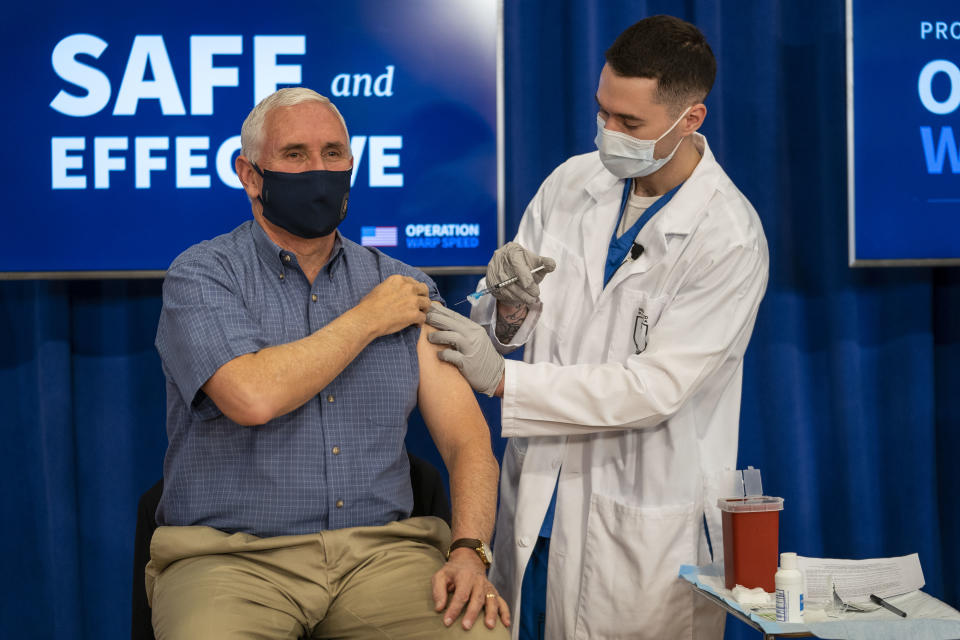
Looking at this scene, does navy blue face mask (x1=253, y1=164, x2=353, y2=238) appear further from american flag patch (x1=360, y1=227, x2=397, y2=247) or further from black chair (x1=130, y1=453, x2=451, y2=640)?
american flag patch (x1=360, y1=227, x2=397, y2=247)

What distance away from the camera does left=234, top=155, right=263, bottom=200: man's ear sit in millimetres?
1848

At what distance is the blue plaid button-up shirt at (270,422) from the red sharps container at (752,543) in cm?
63

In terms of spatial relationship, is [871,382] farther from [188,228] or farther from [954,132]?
[188,228]

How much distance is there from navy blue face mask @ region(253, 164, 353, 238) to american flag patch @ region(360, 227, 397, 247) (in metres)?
0.80

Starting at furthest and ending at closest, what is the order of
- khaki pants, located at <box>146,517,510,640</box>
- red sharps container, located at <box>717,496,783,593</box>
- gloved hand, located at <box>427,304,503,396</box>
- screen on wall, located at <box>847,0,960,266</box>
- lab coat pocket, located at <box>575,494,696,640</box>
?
screen on wall, located at <box>847,0,960,266</box>
lab coat pocket, located at <box>575,494,696,640</box>
gloved hand, located at <box>427,304,503,396</box>
red sharps container, located at <box>717,496,783,593</box>
khaki pants, located at <box>146,517,510,640</box>

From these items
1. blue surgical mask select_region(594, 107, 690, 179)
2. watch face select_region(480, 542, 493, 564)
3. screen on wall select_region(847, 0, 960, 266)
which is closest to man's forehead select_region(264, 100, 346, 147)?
blue surgical mask select_region(594, 107, 690, 179)

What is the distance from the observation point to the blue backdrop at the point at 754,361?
2.74 meters

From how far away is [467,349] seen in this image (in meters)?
1.93

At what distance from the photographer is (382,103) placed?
2635 mm

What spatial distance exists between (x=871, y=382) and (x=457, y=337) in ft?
5.59

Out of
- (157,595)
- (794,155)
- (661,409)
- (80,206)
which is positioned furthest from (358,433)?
(794,155)

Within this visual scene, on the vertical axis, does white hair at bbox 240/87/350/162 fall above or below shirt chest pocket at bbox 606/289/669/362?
above

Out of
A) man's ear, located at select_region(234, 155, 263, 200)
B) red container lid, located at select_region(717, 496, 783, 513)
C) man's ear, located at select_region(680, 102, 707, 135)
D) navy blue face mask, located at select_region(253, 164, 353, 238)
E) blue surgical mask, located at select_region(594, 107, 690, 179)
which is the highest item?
man's ear, located at select_region(680, 102, 707, 135)

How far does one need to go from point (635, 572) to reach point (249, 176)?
1.16 metres
